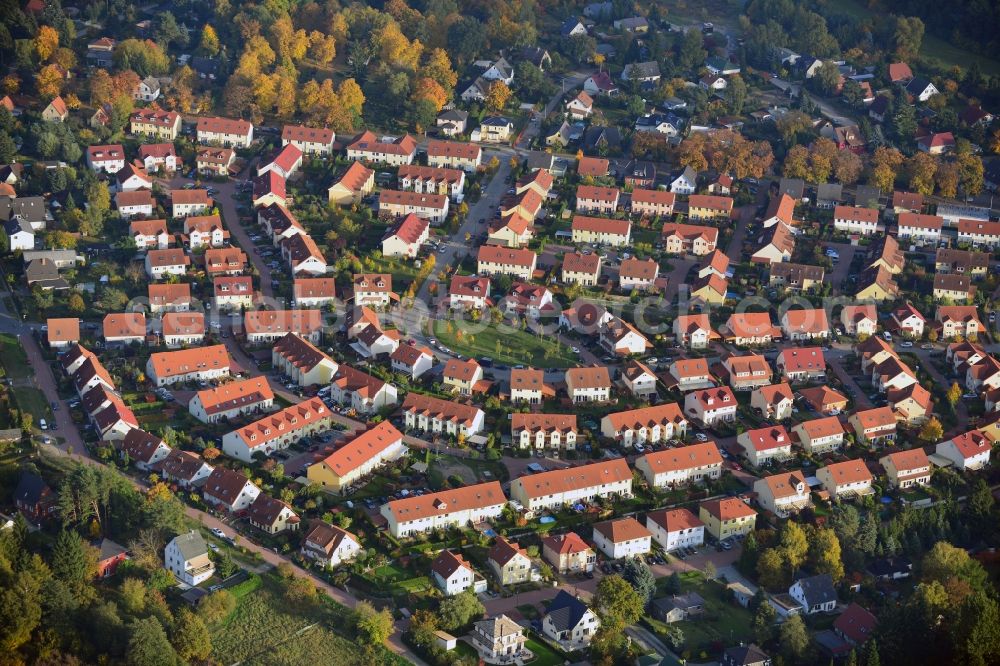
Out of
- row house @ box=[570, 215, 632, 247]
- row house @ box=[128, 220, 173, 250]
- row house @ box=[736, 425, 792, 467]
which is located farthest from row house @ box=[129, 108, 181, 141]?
row house @ box=[736, 425, 792, 467]

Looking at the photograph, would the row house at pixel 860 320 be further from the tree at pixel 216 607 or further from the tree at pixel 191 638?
the tree at pixel 191 638

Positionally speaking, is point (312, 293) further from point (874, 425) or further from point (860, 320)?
point (874, 425)

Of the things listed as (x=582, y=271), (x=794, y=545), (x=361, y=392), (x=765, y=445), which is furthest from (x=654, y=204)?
(x=794, y=545)

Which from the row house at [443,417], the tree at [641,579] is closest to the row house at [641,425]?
the row house at [443,417]

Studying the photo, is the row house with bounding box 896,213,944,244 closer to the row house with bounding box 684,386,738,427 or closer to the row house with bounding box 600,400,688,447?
the row house with bounding box 684,386,738,427

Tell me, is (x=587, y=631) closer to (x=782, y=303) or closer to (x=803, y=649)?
(x=803, y=649)

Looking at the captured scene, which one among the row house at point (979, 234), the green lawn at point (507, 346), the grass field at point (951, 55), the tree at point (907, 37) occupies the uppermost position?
the tree at point (907, 37)

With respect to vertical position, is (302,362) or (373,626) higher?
(373,626)

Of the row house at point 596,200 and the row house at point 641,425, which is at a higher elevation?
the row house at point 596,200
